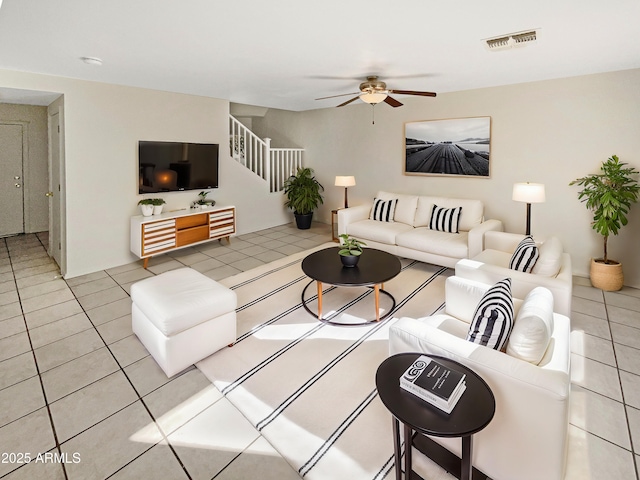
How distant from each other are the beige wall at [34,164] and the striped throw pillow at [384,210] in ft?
20.4

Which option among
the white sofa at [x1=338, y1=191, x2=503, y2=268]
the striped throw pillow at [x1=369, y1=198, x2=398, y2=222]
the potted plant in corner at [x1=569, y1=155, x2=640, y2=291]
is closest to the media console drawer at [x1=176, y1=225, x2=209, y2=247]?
the white sofa at [x1=338, y1=191, x2=503, y2=268]

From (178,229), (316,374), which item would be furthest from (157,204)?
(316,374)

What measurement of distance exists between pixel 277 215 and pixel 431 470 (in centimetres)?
580

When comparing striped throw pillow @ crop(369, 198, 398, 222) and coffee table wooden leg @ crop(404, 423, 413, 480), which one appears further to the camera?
striped throw pillow @ crop(369, 198, 398, 222)

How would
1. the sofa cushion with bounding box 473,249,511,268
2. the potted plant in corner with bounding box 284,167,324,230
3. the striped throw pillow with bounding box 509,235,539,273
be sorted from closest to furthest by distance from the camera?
the striped throw pillow with bounding box 509,235,539,273 < the sofa cushion with bounding box 473,249,511,268 < the potted plant in corner with bounding box 284,167,324,230

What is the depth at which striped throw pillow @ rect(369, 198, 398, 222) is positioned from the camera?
5391 millimetres

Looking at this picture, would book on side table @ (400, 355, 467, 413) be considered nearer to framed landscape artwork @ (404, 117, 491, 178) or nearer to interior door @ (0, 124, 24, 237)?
framed landscape artwork @ (404, 117, 491, 178)

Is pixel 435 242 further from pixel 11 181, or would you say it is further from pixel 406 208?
pixel 11 181

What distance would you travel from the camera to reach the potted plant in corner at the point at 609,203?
141 inches

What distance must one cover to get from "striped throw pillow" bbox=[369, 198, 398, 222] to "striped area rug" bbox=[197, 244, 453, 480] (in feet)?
5.26

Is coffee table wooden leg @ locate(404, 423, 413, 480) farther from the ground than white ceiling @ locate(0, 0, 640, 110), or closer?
closer

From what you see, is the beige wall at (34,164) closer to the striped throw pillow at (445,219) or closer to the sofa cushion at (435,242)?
the sofa cushion at (435,242)

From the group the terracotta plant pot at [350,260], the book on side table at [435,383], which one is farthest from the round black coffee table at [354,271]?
the book on side table at [435,383]

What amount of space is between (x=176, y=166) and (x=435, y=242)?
13.0 feet
